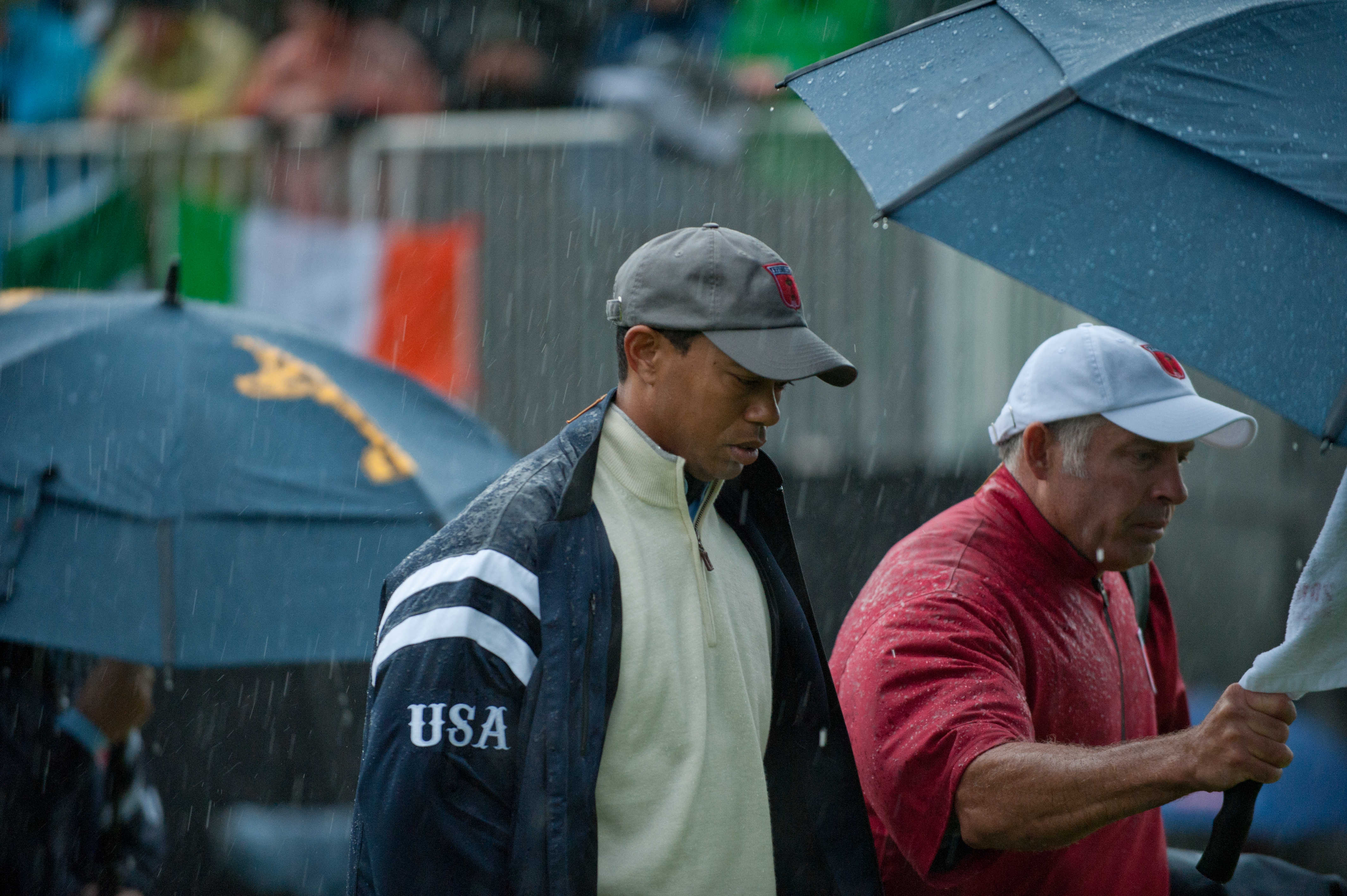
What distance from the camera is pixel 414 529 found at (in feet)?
12.4

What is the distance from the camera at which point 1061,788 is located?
6.88 ft

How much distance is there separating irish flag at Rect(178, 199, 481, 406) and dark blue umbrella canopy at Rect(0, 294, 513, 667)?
2206 millimetres

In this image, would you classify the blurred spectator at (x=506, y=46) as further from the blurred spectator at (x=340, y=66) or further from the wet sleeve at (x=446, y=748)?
the wet sleeve at (x=446, y=748)

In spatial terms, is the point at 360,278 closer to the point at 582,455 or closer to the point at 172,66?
the point at 172,66

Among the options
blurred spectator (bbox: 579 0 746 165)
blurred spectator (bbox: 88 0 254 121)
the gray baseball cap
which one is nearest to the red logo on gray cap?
the gray baseball cap

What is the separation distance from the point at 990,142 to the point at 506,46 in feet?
→ 20.2

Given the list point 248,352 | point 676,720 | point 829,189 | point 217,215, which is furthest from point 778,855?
point 217,215

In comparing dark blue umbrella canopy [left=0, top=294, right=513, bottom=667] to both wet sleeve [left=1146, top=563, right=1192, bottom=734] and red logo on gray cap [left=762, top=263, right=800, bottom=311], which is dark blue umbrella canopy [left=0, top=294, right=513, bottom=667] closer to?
red logo on gray cap [left=762, top=263, right=800, bottom=311]

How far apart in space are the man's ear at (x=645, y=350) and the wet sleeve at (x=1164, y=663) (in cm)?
137

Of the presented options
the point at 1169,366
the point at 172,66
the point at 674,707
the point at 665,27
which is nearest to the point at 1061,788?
the point at 674,707

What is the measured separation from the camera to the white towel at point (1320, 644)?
190 centimetres

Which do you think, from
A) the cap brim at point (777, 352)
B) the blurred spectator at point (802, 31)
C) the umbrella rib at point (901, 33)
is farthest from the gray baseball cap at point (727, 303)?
the blurred spectator at point (802, 31)

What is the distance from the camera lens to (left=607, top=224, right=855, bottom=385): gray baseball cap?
2.23 metres

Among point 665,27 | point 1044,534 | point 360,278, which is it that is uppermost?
point 665,27
